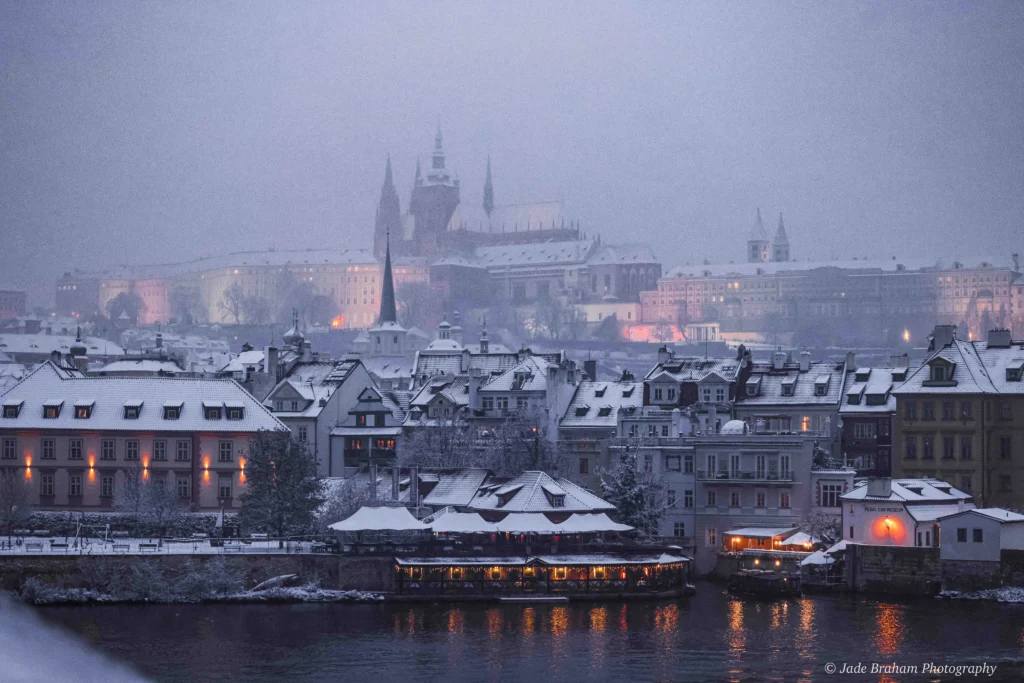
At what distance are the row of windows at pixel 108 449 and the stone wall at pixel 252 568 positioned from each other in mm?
12539

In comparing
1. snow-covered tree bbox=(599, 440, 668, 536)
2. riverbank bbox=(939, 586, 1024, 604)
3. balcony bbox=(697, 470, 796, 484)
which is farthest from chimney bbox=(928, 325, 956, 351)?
riverbank bbox=(939, 586, 1024, 604)

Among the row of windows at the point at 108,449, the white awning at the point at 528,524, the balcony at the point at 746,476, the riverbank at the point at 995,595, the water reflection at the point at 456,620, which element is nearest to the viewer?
the water reflection at the point at 456,620

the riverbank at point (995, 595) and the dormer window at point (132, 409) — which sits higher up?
the dormer window at point (132, 409)

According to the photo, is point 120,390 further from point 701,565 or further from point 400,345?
point 400,345

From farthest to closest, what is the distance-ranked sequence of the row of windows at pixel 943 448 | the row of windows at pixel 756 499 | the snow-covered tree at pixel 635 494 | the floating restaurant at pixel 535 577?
the row of windows at pixel 943 448, the row of windows at pixel 756 499, the snow-covered tree at pixel 635 494, the floating restaurant at pixel 535 577

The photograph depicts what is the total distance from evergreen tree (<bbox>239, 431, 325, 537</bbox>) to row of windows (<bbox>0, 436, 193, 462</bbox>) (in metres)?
5.25

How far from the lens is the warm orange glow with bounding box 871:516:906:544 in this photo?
67.6 m

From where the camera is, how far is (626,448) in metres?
75.6

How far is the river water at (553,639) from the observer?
170ft

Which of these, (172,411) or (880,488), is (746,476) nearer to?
(880,488)

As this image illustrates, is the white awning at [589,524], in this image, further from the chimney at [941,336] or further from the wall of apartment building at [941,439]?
the chimney at [941,336]

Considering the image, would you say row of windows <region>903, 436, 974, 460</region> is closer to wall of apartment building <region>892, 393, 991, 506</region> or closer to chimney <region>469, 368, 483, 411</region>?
wall of apartment building <region>892, 393, 991, 506</region>

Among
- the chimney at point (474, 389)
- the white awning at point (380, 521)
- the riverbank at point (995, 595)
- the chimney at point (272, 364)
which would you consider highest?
the chimney at point (272, 364)

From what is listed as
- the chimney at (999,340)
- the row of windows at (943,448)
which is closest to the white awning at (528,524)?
the row of windows at (943,448)
